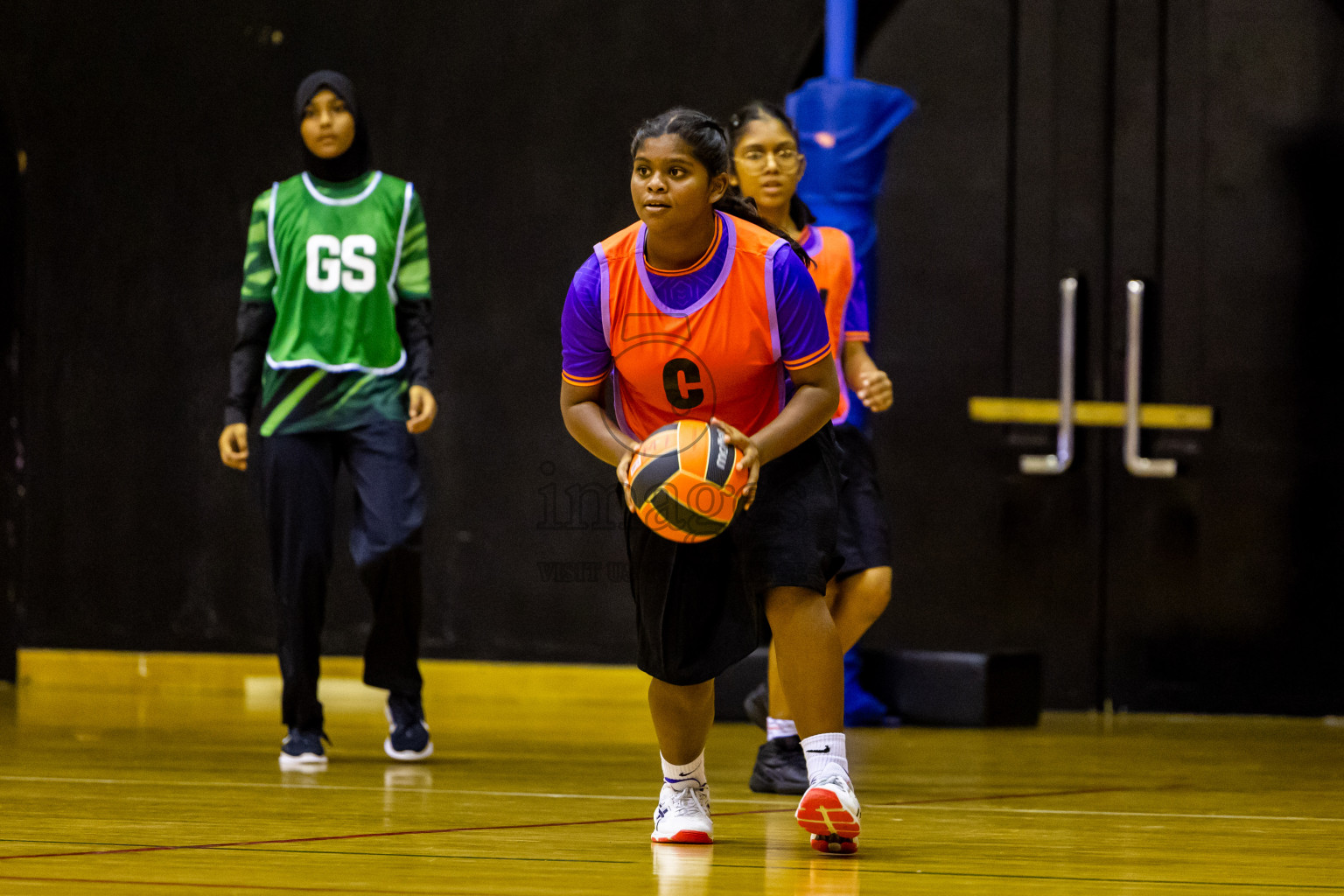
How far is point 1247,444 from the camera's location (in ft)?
19.2

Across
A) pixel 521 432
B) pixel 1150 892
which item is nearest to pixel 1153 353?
pixel 521 432

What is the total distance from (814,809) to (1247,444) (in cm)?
380

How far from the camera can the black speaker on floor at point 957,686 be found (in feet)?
17.7

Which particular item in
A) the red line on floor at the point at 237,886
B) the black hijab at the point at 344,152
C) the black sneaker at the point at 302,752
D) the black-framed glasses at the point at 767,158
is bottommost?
the black sneaker at the point at 302,752

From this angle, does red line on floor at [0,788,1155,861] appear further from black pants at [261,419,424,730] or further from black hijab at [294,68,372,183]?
black hijab at [294,68,372,183]

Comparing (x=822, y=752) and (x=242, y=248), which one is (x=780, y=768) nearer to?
(x=822, y=752)

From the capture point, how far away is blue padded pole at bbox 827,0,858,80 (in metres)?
5.49

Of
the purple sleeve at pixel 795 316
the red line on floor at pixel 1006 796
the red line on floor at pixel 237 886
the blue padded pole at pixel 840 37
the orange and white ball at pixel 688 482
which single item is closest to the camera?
the red line on floor at pixel 237 886

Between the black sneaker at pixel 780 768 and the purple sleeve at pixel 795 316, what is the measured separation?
1.12 meters

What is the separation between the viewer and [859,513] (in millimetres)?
3838

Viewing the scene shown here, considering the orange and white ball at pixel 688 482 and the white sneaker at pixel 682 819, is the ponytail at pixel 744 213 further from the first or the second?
the white sneaker at pixel 682 819

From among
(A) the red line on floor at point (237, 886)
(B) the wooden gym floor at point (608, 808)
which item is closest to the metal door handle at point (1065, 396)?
(B) the wooden gym floor at point (608, 808)

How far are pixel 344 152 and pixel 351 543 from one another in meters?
1.02

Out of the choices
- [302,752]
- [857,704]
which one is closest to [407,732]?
[302,752]
